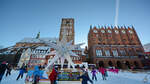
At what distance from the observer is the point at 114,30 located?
34.7 metres

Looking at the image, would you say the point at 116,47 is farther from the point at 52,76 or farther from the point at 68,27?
the point at 52,76

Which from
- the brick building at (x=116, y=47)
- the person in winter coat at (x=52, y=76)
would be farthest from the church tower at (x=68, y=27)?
the person in winter coat at (x=52, y=76)

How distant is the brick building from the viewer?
27078 millimetres

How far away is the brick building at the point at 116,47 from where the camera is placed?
88.8ft

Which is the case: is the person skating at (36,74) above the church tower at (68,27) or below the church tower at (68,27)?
below

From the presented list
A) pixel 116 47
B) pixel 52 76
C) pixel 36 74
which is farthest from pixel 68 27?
pixel 52 76

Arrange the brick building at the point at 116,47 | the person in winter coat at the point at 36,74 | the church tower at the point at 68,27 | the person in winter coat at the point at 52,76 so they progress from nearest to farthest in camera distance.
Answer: the person in winter coat at the point at 52,76 < the person in winter coat at the point at 36,74 < the brick building at the point at 116,47 < the church tower at the point at 68,27

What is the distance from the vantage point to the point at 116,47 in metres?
29.8

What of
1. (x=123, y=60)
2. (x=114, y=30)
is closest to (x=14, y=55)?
(x=123, y=60)

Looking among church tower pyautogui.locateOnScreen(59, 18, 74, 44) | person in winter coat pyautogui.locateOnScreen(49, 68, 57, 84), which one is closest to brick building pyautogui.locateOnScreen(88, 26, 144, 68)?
church tower pyautogui.locateOnScreen(59, 18, 74, 44)

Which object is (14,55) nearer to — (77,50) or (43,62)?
(43,62)

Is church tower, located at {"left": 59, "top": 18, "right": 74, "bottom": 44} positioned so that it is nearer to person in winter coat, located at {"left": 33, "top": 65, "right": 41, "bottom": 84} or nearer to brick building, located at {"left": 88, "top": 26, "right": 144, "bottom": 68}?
brick building, located at {"left": 88, "top": 26, "right": 144, "bottom": 68}

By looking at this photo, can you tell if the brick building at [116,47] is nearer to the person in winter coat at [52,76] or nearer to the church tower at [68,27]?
the church tower at [68,27]

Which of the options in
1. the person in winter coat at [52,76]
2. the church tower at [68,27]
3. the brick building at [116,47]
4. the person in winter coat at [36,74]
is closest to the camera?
the person in winter coat at [52,76]
